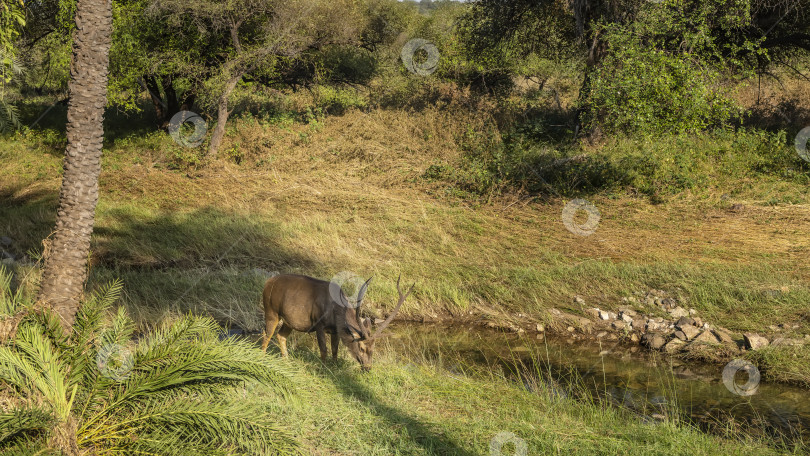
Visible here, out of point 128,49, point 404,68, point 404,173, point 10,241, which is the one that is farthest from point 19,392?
A: point 404,68

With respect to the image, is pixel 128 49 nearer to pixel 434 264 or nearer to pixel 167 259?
pixel 167 259

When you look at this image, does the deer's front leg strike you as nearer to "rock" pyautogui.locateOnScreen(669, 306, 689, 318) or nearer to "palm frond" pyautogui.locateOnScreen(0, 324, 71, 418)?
"palm frond" pyautogui.locateOnScreen(0, 324, 71, 418)

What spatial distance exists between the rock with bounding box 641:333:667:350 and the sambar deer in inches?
175

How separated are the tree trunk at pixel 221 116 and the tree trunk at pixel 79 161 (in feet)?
47.3

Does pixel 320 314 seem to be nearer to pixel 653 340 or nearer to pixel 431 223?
pixel 653 340

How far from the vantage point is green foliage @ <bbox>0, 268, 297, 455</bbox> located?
16.4 feet

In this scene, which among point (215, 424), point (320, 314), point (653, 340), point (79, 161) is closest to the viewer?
point (215, 424)

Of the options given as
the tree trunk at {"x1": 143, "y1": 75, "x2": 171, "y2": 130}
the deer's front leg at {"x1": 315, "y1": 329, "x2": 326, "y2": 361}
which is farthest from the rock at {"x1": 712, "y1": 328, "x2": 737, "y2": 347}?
the tree trunk at {"x1": 143, "y1": 75, "x2": 171, "y2": 130}

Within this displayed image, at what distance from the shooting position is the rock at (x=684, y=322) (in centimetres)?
1062

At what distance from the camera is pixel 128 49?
20.0 m

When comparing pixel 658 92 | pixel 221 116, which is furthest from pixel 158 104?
pixel 658 92

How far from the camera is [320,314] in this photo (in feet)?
26.9

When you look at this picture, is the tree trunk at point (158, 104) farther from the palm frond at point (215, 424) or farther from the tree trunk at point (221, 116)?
the palm frond at point (215, 424)

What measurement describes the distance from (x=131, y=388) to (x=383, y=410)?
2.53m
